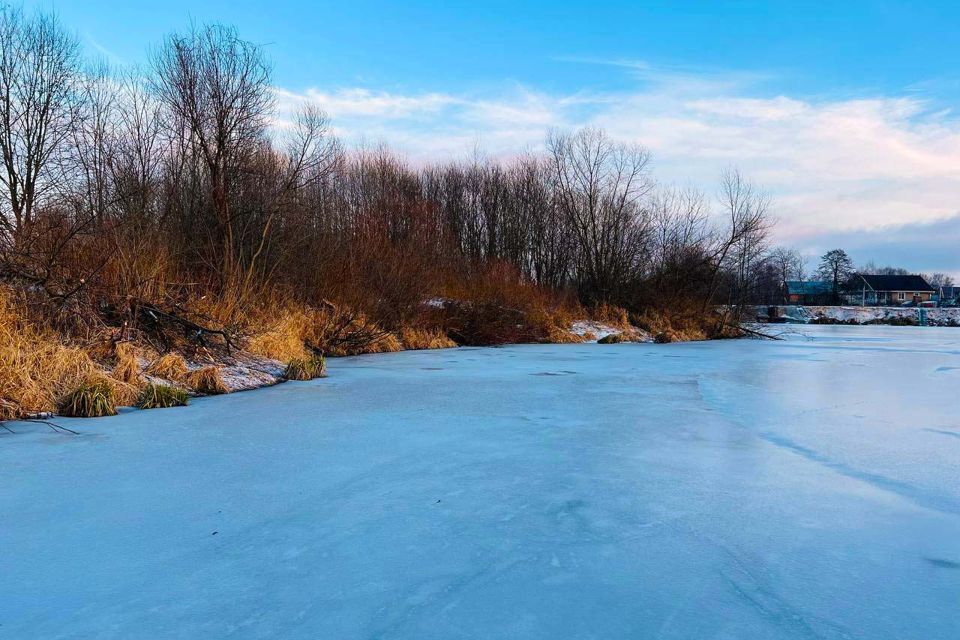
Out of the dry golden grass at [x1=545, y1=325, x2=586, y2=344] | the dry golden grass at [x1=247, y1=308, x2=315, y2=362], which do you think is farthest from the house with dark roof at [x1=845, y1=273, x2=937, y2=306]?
the dry golden grass at [x1=247, y1=308, x2=315, y2=362]

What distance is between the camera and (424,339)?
12.6m

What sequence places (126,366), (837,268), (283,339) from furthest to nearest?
(837,268) < (283,339) < (126,366)

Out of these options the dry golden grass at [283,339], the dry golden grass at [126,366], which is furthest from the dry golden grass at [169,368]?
the dry golden grass at [283,339]

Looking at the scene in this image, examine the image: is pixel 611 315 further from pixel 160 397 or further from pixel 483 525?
pixel 483 525

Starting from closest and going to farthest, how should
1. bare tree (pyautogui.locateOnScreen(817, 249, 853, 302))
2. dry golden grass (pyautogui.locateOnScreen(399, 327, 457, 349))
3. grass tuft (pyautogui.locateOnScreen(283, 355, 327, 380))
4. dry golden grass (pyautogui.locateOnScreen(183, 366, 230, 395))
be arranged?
dry golden grass (pyautogui.locateOnScreen(183, 366, 230, 395)), grass tuft (pyautogui.locateOnScreen(283, 355, 327, 380)), dry golden grass (pyautogui.locateOnScreen(399, 327, 457, 349)), bare tree (pyautogui.locateOnScreen(817, 249, 853, 302))

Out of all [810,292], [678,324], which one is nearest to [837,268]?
[810,292]

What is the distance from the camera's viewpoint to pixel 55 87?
41.3 ft

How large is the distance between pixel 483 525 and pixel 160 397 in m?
3.90

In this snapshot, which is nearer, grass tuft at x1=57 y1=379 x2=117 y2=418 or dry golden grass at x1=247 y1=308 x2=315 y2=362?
grass tuft at x1=57 y1=379 x2=117 y2=418

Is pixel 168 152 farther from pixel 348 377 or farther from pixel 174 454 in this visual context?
pixel 174 454

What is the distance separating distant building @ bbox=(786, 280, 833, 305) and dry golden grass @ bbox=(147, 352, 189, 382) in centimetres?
5642

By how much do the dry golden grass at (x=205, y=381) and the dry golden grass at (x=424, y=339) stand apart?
6167 mm

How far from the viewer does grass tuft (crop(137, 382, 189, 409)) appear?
5113 mm

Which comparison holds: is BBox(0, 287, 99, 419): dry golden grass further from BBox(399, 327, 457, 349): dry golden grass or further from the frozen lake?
BBox(399, 327, 457, 349): dry golden grass
